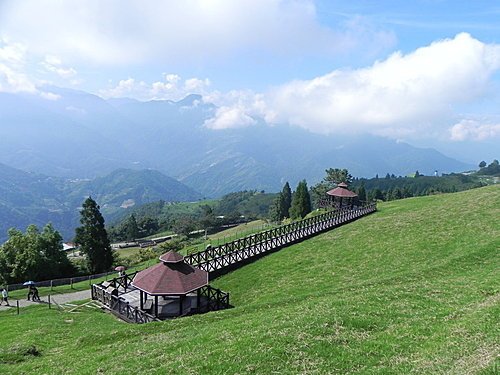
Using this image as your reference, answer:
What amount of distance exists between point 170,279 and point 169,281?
166mm

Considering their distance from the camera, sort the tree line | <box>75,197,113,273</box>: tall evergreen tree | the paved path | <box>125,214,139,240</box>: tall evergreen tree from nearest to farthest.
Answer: the paved path
the tree line
<box>75,197,113,273</box>: tall evergreen tree
<box>125,214,139,240</box>: tall evergreen tree

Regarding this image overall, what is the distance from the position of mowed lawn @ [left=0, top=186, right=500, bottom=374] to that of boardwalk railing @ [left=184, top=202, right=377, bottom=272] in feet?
10.2

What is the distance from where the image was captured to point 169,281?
25172mm

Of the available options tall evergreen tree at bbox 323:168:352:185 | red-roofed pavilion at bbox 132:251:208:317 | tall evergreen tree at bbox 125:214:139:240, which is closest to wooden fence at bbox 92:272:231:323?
red-roofed pavilion at bbox 132:251:208:317

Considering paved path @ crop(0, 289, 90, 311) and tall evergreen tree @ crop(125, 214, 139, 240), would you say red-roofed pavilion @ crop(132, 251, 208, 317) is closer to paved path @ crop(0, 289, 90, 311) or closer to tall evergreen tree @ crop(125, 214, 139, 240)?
paved path @ crop(0, 289, 90, 311)

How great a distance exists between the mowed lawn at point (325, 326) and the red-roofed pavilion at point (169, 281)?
3035 mm

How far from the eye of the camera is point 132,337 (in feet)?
60.3

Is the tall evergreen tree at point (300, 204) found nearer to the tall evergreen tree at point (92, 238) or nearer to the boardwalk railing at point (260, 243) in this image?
the boardwalk railing at point (260, 243)

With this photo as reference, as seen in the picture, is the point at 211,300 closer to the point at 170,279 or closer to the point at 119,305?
the point at 170,279

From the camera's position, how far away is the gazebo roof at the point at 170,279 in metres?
24.6

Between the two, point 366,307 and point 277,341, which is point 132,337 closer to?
point 277,341

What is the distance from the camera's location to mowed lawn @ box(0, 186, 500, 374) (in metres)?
12.1

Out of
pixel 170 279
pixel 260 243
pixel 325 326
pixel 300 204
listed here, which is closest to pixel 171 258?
pixel 170 279

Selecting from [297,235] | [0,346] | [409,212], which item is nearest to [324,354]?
[0,346]
